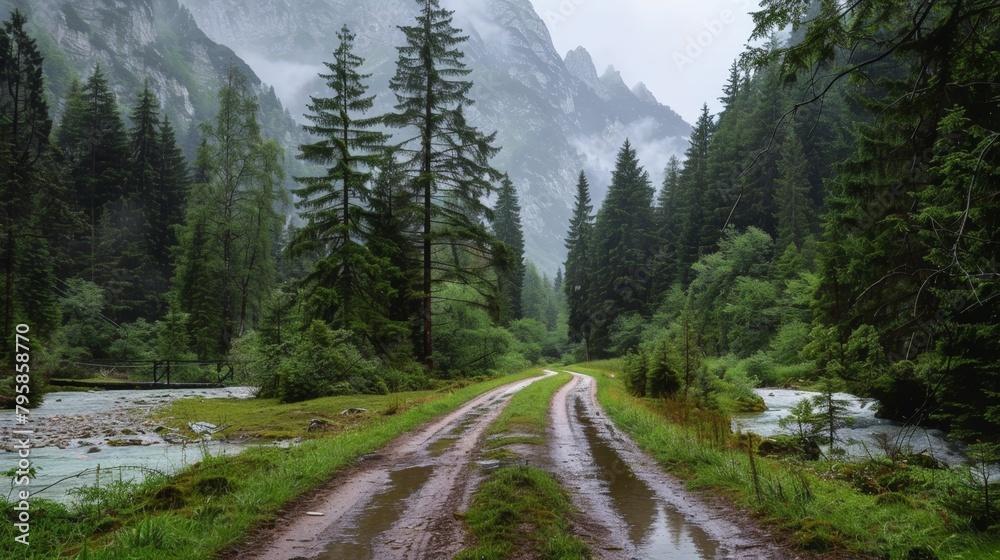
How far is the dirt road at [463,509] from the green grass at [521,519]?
0.22 metres

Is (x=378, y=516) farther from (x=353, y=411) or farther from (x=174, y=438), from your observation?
(x=353, y=411)

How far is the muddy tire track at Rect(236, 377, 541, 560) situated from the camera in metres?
5.21

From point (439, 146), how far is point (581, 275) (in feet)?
152

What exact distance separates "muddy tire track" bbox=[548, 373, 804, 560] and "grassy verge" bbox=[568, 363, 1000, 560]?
36 cm

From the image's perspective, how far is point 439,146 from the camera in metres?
28.5

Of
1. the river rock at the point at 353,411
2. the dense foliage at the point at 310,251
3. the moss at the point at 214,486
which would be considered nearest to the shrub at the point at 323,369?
the dense foliage at the point at 310,251

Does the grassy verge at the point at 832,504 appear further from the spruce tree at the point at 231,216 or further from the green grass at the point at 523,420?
the spruce tree at the point at 231,216

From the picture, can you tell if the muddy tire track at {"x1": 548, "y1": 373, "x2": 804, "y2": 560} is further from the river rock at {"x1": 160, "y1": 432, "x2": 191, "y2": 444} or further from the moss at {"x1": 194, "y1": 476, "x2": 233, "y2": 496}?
the river rock at {"x1": 160, "y1": 432, "x2": 191, "y2": 444}

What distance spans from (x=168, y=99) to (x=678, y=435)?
19503 cm

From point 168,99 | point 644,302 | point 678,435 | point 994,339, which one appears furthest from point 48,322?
point 168,99

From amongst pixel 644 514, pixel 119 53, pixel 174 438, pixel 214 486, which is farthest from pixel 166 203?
pixel 119 53

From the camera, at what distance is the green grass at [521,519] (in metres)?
5.07

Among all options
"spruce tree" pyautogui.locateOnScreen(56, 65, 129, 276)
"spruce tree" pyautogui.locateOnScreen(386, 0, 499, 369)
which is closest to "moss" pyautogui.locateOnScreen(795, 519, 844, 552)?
"spruce tree" pyautogui.locateOnScreen(386, 0, 499, 369)

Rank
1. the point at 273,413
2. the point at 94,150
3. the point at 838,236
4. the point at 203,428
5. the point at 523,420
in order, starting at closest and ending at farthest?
the point at 203,428
the point at 523,420
the point at 273,413
the point at 838,236
the point at 94,150
